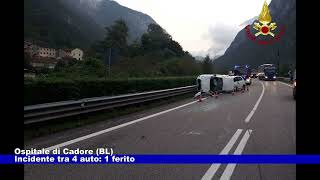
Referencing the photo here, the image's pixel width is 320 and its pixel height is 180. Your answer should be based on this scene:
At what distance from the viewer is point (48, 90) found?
1380cm

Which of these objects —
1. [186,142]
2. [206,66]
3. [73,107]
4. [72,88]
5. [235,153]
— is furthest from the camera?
[206,66]

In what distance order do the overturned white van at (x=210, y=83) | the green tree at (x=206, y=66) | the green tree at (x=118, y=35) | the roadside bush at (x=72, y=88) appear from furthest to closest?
the green tree at (x=118, y=35), the green tree at (x=206, y=66), the overturned white van at (x=210, y=83), the roadside bush at (x=72, y=88)

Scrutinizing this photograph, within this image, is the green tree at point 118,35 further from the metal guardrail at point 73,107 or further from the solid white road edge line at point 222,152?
the solid white road edge line at point 222,152

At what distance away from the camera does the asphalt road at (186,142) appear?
6.87 m

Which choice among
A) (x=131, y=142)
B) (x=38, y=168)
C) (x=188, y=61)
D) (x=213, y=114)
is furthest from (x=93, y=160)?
(x=188, y=61)

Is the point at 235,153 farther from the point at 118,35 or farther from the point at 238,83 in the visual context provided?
the point at 118,35

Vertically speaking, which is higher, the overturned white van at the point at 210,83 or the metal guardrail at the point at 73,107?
the overturned white van at the point at 210,83

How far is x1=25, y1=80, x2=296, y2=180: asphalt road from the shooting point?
270 inches

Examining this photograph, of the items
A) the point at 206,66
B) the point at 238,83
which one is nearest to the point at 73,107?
the point at 238,83

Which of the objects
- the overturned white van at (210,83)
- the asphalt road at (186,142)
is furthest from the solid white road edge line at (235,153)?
the overturned white van at (210,83)

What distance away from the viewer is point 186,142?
10.0 metres

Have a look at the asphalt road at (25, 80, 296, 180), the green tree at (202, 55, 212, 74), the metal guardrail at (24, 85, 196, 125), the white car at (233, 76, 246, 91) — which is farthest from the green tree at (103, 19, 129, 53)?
the asphalt road at (25, 80, 296, 180)
